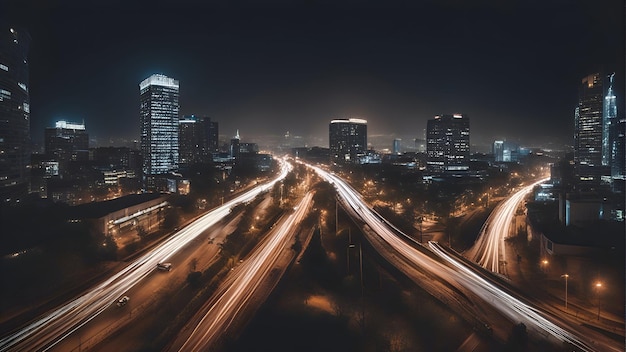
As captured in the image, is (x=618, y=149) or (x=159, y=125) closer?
(x=618, y=149)

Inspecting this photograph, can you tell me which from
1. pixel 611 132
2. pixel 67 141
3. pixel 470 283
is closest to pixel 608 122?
pixel 611 132

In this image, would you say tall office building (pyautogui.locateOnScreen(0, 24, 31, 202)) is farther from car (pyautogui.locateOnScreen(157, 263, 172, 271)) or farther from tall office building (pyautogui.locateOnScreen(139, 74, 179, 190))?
tall office building (pyautogui.locateOnScreen(139, 74, 179, 190))

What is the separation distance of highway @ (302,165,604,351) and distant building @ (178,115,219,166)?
33.0 m

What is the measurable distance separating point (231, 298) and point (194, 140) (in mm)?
37905

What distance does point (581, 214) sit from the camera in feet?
35.0

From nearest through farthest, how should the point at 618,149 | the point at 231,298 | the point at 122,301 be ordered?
the point at 122,301 → the point at 231,298 → the point at 618,149

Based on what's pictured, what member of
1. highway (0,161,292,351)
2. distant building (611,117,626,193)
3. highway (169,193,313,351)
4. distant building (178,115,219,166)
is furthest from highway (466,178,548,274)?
distant building (178,115,219,166)

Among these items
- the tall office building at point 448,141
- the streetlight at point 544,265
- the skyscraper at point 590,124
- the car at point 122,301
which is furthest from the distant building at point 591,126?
the car at point 122,301

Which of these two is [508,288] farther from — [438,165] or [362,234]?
[438,165]

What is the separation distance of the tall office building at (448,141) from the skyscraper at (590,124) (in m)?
9.35

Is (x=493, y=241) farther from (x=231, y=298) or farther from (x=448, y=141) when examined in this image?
(x=448, y=141)

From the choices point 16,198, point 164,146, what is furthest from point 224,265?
point 164,146

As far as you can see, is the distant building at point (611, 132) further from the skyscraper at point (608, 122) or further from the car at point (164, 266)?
the car at point (164, 266)

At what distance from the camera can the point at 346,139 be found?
4631 centimetres
